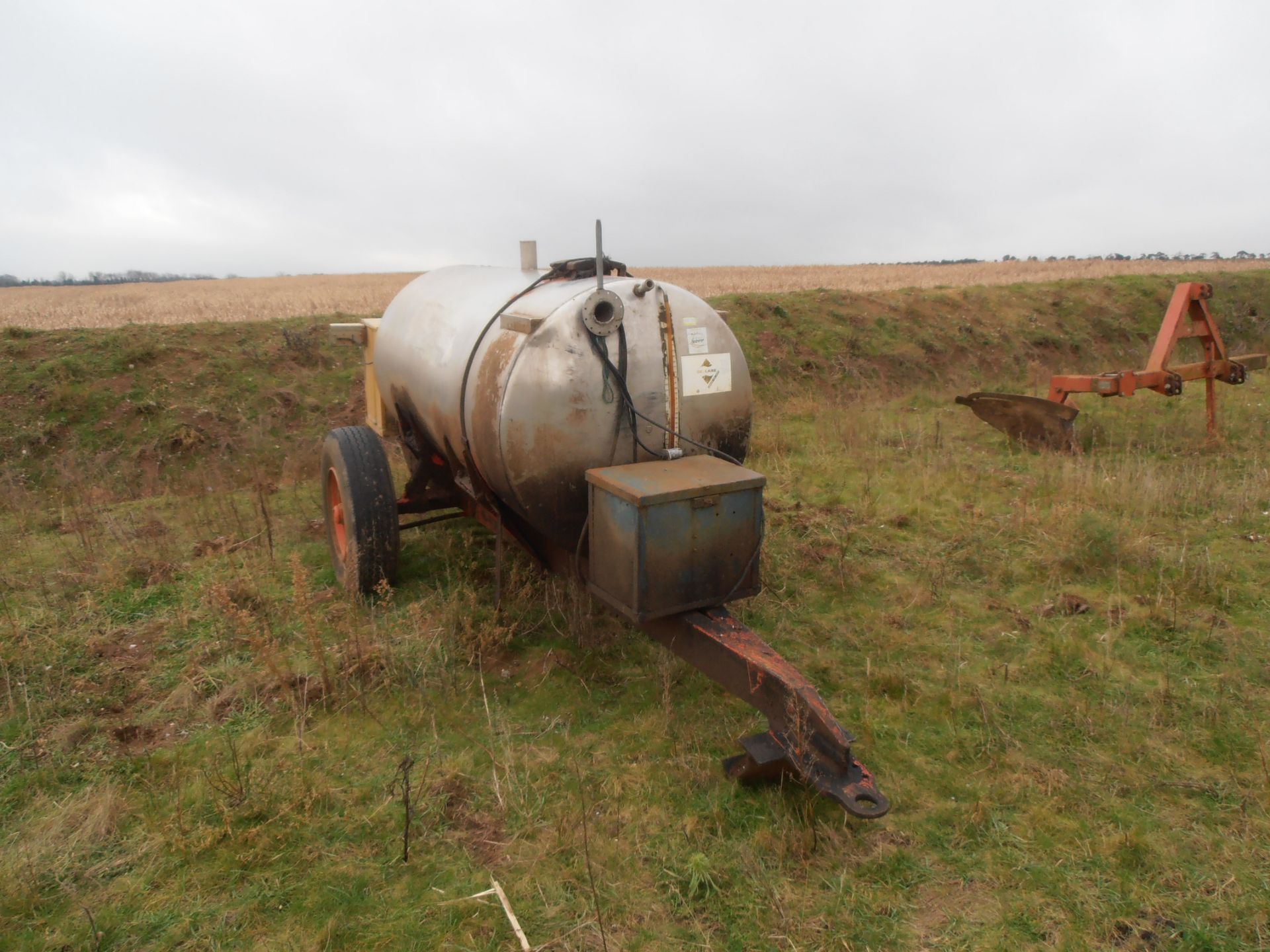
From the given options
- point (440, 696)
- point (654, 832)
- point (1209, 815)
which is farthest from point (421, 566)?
point (1209, 815)

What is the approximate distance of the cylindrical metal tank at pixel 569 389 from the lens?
3494 mm

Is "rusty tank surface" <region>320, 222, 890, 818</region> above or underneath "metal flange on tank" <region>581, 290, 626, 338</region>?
underneath

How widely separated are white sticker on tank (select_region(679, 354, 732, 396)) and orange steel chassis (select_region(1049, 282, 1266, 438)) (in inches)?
210

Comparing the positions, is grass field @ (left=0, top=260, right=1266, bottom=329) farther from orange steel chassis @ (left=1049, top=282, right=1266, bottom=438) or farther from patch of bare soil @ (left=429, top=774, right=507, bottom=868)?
patch of bare soil @ (left=429, top=774, right=507, bottom=868)

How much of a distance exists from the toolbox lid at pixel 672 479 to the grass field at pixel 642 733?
1.08m

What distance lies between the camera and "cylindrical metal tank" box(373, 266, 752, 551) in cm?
349

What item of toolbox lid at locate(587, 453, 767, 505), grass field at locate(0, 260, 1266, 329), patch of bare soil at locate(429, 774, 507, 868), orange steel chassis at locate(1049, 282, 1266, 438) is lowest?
patch of bare soil at locate(429, 774, 507, 868)

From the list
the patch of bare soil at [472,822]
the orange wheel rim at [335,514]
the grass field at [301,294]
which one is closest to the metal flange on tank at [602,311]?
the patch of bare soil at [472,822]

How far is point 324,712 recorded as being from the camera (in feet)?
12.1

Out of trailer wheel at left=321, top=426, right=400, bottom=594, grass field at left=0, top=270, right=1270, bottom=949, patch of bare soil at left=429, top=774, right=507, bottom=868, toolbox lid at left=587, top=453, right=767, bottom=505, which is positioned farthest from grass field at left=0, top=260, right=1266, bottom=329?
patch of bare soil at left=429, top=774, right=507, bottom=868

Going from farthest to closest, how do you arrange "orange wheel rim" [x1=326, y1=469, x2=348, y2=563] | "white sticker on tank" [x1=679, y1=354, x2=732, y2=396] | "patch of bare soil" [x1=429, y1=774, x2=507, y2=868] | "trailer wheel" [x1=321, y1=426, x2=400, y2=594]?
1. "orange wheel rim" [x1=326, y1=469, x2=348, y2=563]
2. "trailer wheel" [x1=321, y1=426, x2=400, y2=594]
3. "white sticker on tank" [x1=679, y1=354, x2=732, y2=396]
4. "patch of bare soil" [x1=429, y1=774, x2=507, y2=868]

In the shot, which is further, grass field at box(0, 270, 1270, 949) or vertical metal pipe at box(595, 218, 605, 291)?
vertical metal pipe at box(595, 218, 605, 291)

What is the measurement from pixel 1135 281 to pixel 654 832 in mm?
19468

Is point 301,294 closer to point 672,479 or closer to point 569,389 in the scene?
point 569,389
